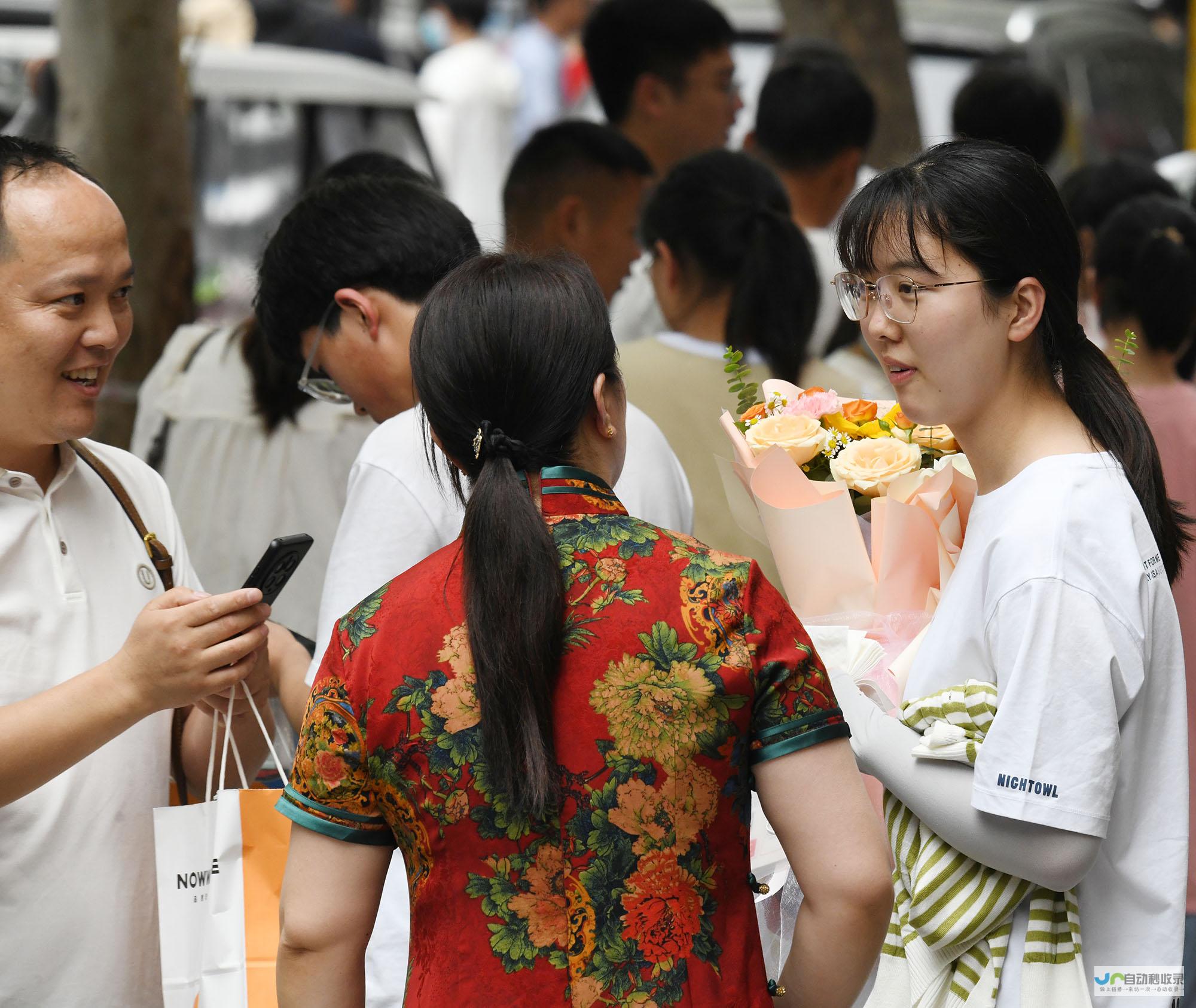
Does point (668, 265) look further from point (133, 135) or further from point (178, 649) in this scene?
point (178, 649)

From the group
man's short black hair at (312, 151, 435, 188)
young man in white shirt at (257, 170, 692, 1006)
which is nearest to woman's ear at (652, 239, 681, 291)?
man's short black hair at (312, 151, 435, 188)

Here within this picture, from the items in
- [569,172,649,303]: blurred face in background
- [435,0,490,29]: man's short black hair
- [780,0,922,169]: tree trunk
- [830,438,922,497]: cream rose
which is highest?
[435,0,490,29]: man's short black hair

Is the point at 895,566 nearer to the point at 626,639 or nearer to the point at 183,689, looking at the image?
the point at 626,639

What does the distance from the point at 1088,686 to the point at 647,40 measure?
3976 millimetres

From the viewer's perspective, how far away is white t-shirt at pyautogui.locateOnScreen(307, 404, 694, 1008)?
7.48 feet

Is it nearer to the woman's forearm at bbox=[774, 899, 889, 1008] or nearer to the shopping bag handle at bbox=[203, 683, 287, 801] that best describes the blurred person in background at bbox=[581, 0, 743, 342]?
the shopping bag handle at bbox=[203, 683, 287, 801]

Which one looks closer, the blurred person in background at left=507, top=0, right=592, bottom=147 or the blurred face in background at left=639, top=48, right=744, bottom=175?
the blurred face in background at left=639, top=48, right=744, bottom=175

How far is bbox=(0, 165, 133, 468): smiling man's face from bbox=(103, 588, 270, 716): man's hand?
14.2 inches

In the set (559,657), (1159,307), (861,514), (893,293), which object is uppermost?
(1159,307)

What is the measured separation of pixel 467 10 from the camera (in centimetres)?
1267

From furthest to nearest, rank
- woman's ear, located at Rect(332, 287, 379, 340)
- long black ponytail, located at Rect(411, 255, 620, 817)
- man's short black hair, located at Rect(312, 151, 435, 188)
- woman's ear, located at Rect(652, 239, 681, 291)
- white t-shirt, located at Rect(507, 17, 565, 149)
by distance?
1. white t-shirt, located at Rect(507, 17, 565, 149)
2. man's short black hair, located at Rect(312, 151, 435, 188)
3. woman's ear, located at Rect(652, 239, 681, 291)
4. woman's ear, located at Rect(332, 287, 379, 340)
5. long black ponytail, located at Rect(411, 255, 620, 817)

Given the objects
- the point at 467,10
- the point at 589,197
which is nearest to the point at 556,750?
the point at 589,197

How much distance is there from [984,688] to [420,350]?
848 mm

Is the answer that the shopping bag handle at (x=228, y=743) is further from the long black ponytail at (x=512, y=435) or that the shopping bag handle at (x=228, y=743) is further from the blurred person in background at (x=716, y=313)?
the blurred person in background at (x=716, y=313)
